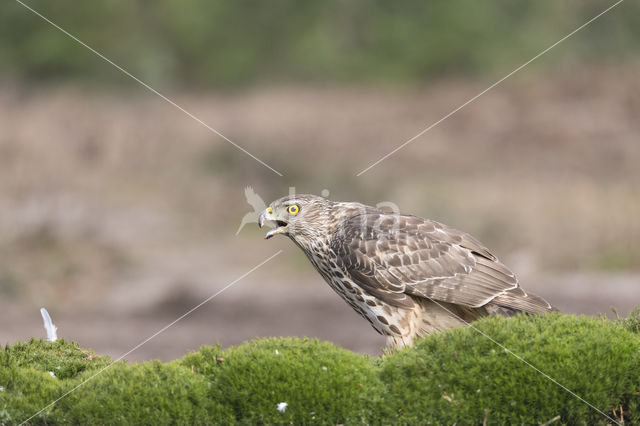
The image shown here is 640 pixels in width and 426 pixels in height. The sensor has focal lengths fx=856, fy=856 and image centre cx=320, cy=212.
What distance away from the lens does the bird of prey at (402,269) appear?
23.4ft

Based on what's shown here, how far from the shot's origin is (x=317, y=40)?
2303 cm

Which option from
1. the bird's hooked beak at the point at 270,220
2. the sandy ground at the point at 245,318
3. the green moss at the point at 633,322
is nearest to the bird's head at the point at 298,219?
the bird's hooked beak at the point at 270,220

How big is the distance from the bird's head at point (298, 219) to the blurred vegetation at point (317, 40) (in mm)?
15222

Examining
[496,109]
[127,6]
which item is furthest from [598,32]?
[127,6]

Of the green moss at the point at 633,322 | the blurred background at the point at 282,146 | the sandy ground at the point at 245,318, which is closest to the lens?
the green moss at the point at 633,322

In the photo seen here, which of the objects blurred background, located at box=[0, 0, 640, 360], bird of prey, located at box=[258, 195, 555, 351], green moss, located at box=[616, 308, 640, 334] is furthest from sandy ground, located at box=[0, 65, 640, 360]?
green moss, located at box=[616, 308, 640, 334]

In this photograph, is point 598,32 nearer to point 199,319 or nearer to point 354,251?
point 199,319

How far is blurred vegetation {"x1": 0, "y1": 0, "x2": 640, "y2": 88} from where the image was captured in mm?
21875

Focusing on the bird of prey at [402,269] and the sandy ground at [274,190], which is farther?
the sandy ground at [274,190]

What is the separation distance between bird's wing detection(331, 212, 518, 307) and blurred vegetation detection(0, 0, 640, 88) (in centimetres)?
1565

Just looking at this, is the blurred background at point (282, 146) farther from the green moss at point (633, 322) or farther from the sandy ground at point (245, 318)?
the green moss at point (633, 322)

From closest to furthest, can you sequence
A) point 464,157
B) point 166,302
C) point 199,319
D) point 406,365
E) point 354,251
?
point 406,365, point 354,251, point 199,319, point 166,302, point 464,157

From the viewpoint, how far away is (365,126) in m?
21.9

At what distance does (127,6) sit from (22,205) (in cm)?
656
